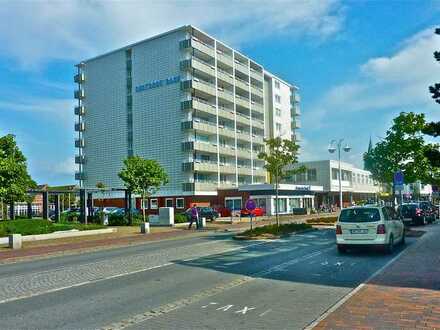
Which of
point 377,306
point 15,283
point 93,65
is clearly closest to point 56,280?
point 15,283

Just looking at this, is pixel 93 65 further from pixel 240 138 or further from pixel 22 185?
pixel 22 185

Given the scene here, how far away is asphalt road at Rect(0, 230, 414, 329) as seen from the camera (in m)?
7.59

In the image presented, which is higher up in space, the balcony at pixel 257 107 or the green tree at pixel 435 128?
the balcony at pixel 257 107

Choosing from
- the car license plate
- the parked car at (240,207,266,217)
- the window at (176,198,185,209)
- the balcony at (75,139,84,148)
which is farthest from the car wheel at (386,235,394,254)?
the balcony at (75,139,84,148)

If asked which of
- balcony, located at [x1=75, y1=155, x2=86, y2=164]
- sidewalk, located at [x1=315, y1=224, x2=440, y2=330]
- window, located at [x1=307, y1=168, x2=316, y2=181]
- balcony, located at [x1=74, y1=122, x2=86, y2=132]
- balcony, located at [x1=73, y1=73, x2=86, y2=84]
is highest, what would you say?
balcony, located at [x1=73, y1=73, x2=86, y2=84]

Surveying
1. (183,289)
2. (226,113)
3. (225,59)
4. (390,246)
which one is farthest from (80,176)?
(183,289)

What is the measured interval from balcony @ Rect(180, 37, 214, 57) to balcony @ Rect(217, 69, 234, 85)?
291 cm

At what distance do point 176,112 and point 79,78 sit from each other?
73.5ft

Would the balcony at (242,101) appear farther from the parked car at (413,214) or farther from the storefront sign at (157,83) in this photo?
the parked car at (413,214)

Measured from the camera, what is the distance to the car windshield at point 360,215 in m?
16.2

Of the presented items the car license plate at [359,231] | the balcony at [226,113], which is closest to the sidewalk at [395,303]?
the car license plate at [359,231]

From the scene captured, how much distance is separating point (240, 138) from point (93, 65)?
26454 mm

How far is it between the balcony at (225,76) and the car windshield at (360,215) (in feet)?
187

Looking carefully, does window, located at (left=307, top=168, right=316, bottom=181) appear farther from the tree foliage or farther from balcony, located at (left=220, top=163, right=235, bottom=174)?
the tree foliage
